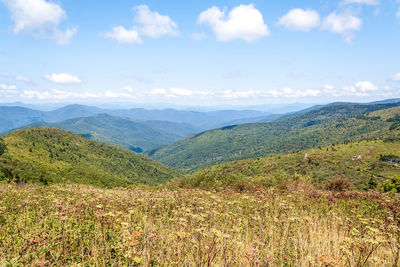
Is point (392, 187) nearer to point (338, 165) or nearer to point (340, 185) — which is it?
point (340, 185)

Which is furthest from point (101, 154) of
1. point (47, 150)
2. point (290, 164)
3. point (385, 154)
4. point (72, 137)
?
point (385, 154)

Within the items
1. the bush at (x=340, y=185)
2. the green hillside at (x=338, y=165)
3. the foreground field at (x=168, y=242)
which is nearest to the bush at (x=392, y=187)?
the bush at (x=340, y=185)

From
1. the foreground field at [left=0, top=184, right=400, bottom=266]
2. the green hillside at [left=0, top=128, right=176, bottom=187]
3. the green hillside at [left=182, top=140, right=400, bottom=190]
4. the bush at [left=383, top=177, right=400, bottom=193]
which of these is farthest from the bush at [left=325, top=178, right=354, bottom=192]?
the green hillside at [left=0, top=128, right=176, bottom=187]

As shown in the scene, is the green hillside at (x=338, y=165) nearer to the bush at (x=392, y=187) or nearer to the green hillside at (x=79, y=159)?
the bush at (x=392, y=187)

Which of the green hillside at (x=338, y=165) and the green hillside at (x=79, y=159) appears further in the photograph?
the green hillside at (x=79, y=159)

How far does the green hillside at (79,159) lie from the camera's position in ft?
251

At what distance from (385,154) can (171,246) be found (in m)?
115

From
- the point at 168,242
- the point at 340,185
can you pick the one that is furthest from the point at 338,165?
the point at 168,242

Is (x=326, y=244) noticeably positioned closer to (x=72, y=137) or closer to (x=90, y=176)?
(x=90, y=176)

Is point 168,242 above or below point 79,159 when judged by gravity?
above

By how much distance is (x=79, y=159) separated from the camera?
366ft

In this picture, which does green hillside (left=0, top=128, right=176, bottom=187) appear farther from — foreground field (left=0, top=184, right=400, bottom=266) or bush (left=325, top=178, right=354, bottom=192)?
foreground field (left=0, top=184, right=400, bottom=266)

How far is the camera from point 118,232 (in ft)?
15.2

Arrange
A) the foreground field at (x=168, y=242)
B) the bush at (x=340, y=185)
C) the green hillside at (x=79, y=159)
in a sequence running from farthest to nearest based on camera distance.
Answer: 1. the green hillside at (x=79, y=159)
2. the bush at (x=340, y=185)
3. the foreground field at (x=168, y=242)
